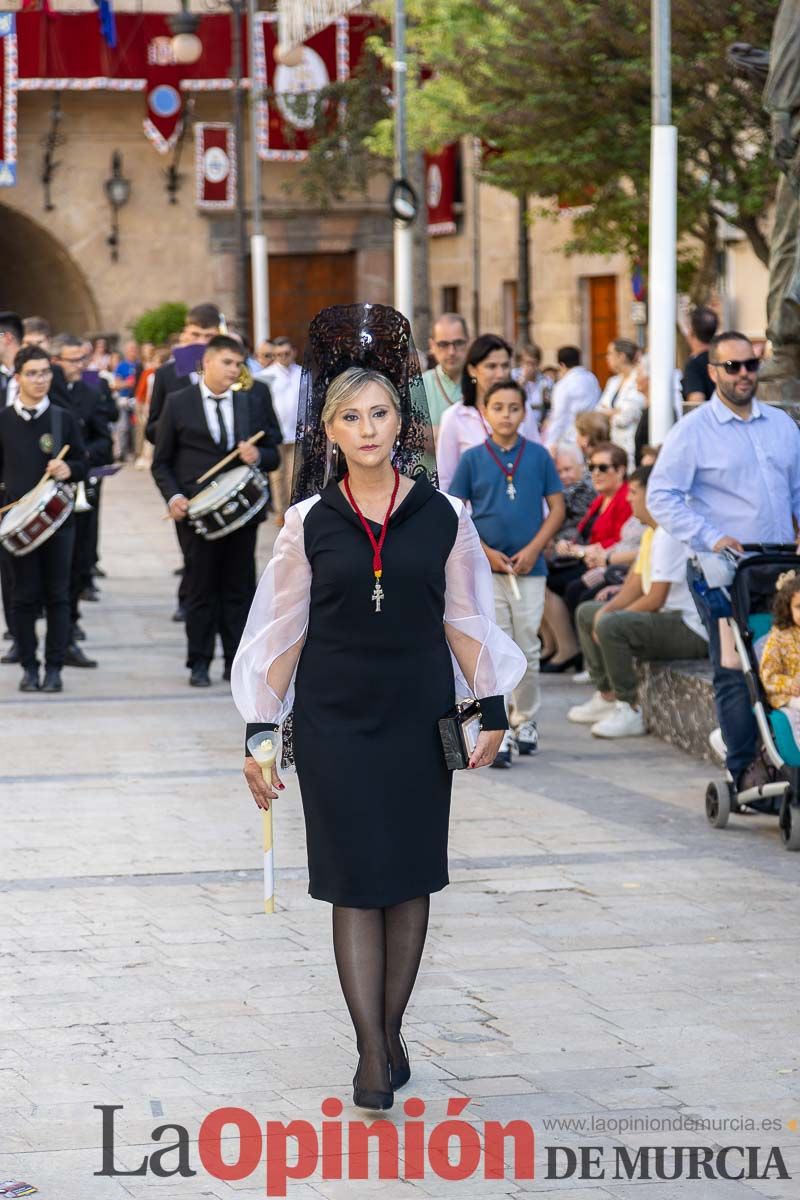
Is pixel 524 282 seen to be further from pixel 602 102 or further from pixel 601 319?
pixel 602 102

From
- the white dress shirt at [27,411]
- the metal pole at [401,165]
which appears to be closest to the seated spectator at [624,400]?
the metal pole at [401,165]

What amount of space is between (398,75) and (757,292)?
28.7ft

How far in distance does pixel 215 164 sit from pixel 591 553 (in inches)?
1162

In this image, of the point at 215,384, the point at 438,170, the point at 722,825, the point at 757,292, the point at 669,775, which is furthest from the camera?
the point at 438,170

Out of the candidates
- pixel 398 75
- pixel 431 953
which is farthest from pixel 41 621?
pixel 431 953

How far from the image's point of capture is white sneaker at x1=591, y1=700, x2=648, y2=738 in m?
11.3

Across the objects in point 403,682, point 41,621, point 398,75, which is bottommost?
point 41,621

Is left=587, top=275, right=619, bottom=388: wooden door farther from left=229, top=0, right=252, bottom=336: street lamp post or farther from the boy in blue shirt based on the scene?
the boy in blue shirt

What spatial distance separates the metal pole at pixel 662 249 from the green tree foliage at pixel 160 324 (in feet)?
86.3

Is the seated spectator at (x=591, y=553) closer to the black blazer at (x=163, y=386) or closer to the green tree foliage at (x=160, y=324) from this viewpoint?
the black blazer at (x=163, y=386)

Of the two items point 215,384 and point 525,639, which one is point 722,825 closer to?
point 525,639

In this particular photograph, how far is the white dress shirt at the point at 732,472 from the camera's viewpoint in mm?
9289

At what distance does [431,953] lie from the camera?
7.05m

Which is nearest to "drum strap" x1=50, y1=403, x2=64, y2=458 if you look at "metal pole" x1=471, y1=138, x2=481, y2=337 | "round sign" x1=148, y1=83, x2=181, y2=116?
"metal pole" x1=471, y1=138, x2=481, y2=337
